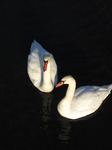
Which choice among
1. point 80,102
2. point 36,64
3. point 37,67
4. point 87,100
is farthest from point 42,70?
point 87,100

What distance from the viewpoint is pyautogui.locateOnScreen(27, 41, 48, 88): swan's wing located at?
52.0 ft

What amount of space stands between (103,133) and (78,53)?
4476mm

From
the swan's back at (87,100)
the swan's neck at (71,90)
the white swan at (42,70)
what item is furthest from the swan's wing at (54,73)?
the swan's neck at (71,90)

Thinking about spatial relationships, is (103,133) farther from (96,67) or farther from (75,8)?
(75,8)

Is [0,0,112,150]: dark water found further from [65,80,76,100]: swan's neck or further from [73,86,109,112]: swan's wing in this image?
[65,80,76,100]: swan's neck

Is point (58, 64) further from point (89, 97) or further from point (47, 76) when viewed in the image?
point (89, 97)

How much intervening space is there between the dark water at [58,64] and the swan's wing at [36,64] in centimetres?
41

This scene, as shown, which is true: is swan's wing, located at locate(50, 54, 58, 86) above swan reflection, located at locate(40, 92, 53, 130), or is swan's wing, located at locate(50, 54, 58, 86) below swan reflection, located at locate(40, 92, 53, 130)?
above

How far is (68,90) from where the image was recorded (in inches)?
565

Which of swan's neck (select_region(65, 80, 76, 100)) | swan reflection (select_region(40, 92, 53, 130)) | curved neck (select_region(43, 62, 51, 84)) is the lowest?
swan reflection (select_region(40, 92, 53, 130))

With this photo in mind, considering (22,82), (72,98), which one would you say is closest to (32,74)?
(22,82)

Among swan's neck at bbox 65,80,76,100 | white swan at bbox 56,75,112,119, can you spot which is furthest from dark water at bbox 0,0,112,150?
swan's neck at bbox 65,80,76,100

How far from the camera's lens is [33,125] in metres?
14.6

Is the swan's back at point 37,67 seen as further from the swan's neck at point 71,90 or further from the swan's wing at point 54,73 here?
the swan's neck at point 71,90
